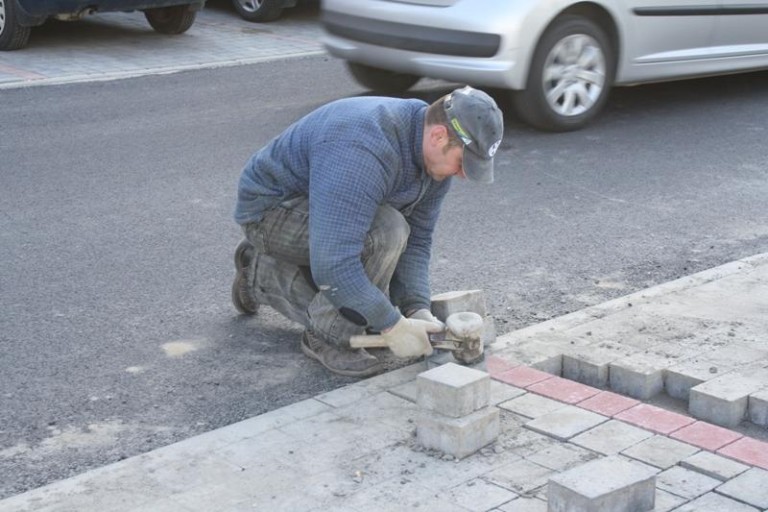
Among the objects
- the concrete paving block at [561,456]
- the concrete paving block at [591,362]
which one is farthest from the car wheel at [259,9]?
the concrete paving block at [561,456]

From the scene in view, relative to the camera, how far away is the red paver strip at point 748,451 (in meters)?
3.88

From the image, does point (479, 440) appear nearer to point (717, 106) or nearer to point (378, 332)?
point (378, 332)

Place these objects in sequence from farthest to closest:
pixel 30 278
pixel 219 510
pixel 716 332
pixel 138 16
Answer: pixel 138 16, pixel 30 278, pixel 716 332, pixel 219 510

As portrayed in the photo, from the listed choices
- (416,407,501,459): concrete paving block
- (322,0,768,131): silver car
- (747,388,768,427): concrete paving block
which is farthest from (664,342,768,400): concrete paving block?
(322,0,768,131): silver car

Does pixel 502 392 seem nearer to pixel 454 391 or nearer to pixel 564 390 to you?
pixel 564 390

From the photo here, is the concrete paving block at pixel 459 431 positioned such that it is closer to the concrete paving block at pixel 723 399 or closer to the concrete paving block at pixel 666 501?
Result: the concrete paving block at pixel 666 501

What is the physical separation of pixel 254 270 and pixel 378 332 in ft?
2.34

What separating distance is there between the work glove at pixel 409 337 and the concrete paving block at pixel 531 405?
1.13 ft

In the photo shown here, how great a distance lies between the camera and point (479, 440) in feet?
13.1

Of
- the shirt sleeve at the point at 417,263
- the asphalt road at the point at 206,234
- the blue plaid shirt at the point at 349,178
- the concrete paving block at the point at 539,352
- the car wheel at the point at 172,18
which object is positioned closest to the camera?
the blue plaid shirt at the point at 349,178

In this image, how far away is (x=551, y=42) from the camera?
26.9 ft

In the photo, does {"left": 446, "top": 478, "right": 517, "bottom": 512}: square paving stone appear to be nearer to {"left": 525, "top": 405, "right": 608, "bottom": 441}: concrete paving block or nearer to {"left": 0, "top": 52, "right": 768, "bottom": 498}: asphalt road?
{"left": 525, "top": 405, "right": 608, "bottom": 441}: concrete paving block

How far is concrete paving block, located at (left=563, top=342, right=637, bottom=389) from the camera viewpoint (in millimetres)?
4656

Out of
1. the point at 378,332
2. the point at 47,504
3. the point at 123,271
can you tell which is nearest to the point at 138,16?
the point at 123,271
